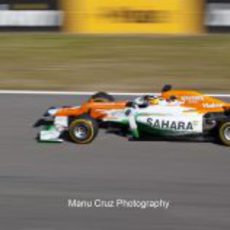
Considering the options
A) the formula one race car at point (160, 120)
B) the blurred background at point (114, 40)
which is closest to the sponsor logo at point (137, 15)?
the blurred background at point (114, 40)

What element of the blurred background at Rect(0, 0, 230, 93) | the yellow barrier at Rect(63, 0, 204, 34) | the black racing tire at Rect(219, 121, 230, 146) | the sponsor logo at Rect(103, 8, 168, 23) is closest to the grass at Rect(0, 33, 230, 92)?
the blurred background at Rect(0, 0, 230, 93)

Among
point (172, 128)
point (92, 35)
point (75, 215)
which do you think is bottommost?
Answer: point (75, 215)

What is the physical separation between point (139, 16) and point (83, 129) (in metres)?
5.79

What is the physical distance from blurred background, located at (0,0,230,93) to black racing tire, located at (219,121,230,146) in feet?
11.6

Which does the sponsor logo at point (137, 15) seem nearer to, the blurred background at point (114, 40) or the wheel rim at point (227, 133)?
the blurred background at point (114, 40)

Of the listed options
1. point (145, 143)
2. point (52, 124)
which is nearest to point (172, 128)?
point (145, 143)

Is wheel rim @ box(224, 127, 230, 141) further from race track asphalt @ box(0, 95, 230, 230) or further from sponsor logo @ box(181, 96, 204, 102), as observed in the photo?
sponsor logo @ box(181, 96, 204, 102)

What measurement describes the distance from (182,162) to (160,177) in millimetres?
437

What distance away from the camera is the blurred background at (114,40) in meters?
10.9

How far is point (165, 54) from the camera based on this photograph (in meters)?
12.0

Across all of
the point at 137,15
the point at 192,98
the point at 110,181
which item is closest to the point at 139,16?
the point at 137,15

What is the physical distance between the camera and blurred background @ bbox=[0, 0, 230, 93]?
431 inches

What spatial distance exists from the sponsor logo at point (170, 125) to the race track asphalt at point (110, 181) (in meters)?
0.18

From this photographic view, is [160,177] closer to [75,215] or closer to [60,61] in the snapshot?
[75,215]
